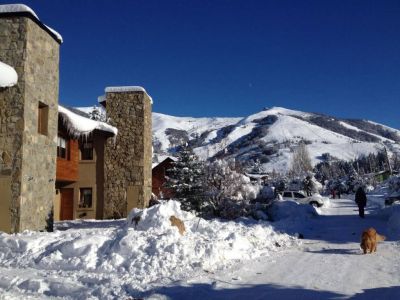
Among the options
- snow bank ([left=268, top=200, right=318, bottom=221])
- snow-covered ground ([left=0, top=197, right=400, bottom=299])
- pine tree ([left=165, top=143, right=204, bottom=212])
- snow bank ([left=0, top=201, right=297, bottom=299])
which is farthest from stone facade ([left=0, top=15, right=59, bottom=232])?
snow bank ([left=268, top=200, right=318, bottom=221])

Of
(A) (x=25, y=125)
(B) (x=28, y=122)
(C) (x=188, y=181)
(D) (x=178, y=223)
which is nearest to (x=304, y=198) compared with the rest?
(C) (x=188, y=181)

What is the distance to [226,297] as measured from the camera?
23.3 ft

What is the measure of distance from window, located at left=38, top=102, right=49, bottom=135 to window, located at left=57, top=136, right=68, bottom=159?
223 inches

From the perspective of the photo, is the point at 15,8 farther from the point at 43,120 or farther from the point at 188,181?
the point at 188,181

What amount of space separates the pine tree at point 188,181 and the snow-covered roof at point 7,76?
34.4ft

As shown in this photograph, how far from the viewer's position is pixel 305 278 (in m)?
8.30

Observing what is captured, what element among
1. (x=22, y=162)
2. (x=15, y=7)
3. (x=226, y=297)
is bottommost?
(x=226, y=297)

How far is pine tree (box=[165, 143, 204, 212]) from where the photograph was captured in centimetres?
2138

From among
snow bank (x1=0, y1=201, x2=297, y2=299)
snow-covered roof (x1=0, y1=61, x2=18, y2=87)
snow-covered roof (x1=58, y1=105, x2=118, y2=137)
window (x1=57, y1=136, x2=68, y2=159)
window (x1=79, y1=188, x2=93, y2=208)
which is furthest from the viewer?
window (x1=79, y1=188, x2=93, y2=208)

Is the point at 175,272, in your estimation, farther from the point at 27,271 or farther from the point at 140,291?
the point at 27,271

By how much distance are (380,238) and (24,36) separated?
12.8 metres

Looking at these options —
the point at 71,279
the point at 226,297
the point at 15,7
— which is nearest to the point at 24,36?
the point at 15,7

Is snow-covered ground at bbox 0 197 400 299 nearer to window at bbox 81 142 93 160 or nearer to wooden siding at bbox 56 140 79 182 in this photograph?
wooden siding at bbox 56 140 79 182

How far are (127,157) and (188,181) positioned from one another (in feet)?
12.8
